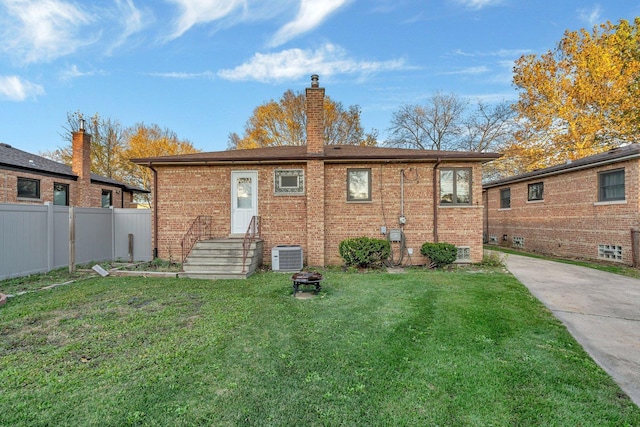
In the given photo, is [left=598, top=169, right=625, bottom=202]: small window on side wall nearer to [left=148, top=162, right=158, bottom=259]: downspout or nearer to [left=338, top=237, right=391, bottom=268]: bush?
[left=338, top=237, right=391, bottom=268]: bush

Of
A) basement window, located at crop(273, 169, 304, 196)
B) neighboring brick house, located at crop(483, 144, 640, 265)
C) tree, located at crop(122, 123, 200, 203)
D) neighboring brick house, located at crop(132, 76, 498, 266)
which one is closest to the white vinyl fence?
neighboring brick house, located at crop(132, 76, 498, 266)

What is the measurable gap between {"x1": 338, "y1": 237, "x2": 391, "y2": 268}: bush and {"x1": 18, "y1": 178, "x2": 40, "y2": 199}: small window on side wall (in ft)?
47.4

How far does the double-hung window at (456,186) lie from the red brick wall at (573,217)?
5.04 m

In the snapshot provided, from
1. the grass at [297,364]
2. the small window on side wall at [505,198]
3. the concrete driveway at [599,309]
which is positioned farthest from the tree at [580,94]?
the grass at [297,364]

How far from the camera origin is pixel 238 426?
85.0 inches

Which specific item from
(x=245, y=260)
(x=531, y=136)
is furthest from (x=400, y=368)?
(x=531, y=136)

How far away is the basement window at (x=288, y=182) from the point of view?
376 inches

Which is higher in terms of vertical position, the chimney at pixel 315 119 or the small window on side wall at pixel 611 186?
the chimney at pixel 315 119

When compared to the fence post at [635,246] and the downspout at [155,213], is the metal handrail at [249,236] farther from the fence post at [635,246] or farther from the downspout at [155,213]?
the fence post at [635,246]

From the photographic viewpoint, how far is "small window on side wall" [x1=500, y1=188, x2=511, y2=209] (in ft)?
51.0

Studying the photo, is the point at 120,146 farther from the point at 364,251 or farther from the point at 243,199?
the point at 364,251

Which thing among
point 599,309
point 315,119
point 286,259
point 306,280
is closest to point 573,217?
point 599,309

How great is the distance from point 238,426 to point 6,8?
13.8 meters

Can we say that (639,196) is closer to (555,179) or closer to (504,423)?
(555,179)
